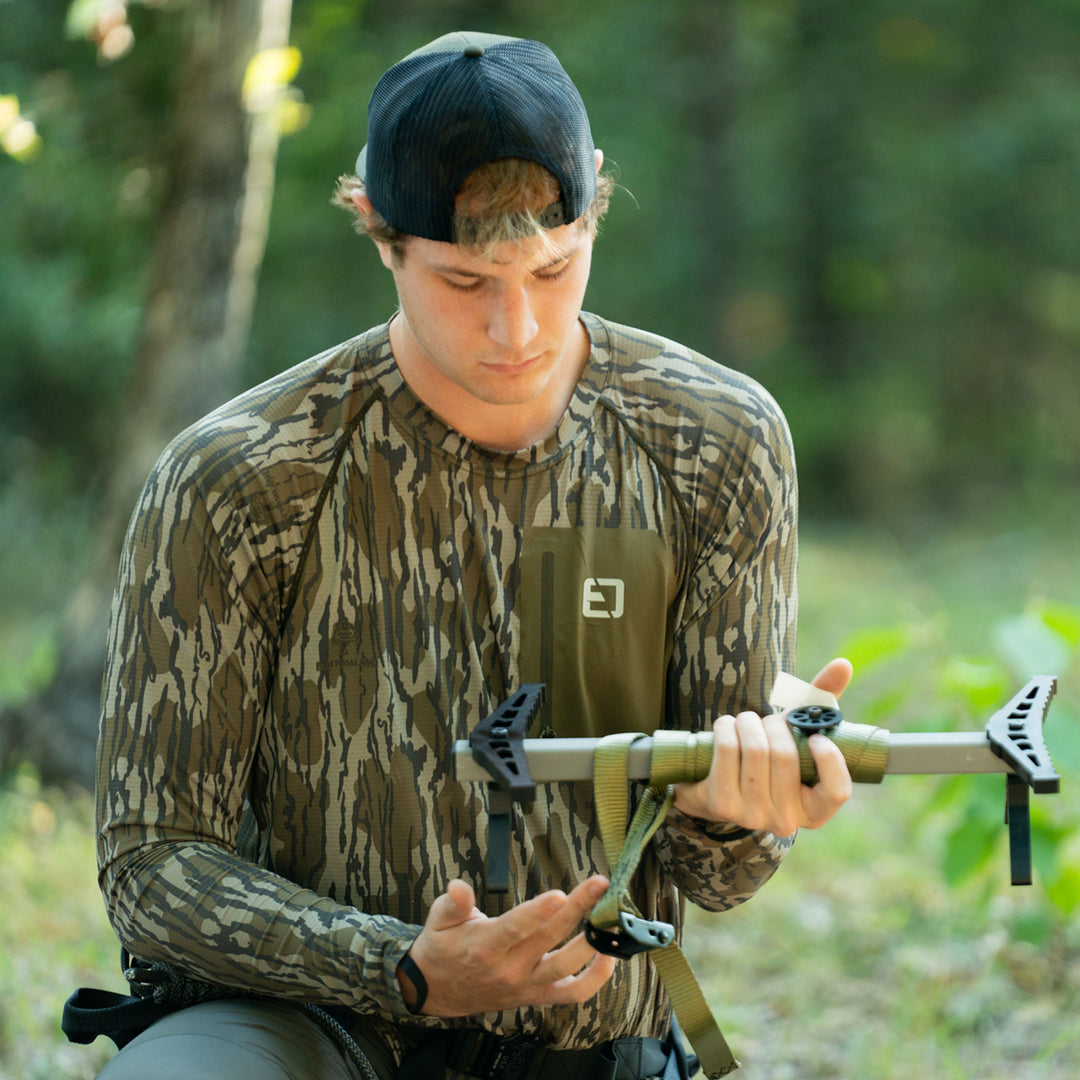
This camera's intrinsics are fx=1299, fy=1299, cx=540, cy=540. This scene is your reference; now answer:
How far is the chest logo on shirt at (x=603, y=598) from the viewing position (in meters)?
1.89

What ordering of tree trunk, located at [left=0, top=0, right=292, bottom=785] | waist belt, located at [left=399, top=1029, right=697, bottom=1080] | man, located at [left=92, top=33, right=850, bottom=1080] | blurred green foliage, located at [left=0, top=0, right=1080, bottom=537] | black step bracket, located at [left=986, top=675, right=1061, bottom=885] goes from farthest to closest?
blurred green foliage, located at [left=0, top=0, right=1080, bottom=537] < tree trunk, located at [left=0, top=0, right=292, bottom=785] < waist belt, located at [left=399, top=1029, right=697, bottom=1080] < man, located at [left=92, top=33, right=850, bottom=1080] < black step bracket, located at [left=986, top=675, right=1061, bottom=885]

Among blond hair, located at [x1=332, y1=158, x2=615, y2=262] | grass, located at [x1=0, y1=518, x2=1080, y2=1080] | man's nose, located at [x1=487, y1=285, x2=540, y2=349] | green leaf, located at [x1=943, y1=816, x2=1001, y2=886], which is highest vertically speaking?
blond hair, located at [x1=332, y1=158, x2=615, y2=262]

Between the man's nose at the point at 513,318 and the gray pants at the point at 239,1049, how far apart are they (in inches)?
38.6

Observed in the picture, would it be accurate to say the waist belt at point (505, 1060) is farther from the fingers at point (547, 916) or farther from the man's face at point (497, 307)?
the man's face at point (497, 307)

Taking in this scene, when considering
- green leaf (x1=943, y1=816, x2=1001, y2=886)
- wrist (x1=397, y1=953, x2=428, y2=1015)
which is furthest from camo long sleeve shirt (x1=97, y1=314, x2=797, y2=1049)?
green leaf (x1=943, y1=816, x2=1001, y2=886)

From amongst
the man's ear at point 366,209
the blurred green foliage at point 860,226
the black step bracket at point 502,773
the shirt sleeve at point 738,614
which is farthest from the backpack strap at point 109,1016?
the blurred green foliage at point 860,226

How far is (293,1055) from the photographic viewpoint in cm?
175

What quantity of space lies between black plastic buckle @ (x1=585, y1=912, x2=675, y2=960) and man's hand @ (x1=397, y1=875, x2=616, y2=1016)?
5cm


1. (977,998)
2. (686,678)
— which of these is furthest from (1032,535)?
(686,678)

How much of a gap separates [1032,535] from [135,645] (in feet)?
31.5

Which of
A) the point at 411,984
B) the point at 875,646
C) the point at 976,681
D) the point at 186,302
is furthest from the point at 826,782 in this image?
the point at 186,302

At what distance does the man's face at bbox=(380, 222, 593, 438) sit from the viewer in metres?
1.70

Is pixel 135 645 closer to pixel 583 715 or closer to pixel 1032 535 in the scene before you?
pixel 583 715

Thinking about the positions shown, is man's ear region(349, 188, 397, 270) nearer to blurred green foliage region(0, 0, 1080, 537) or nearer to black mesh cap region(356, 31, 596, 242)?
black mesh cap region(356, 31, 596, 242)
